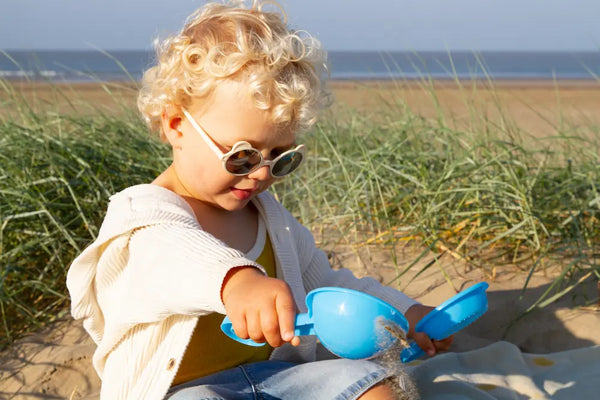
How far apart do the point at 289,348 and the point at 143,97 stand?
71 centimetres

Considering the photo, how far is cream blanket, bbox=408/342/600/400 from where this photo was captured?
→ 70.7 inches

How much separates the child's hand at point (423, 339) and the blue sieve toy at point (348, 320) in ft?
0.83

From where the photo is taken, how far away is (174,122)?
1.52 metres

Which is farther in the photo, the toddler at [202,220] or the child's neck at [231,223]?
the child's neck at [231,223]

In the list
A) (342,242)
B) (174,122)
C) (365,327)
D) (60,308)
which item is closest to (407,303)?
(365,327)

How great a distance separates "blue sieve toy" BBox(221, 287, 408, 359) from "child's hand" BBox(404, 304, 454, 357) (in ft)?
0.83

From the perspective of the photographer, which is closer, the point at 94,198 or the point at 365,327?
the point at 365,327

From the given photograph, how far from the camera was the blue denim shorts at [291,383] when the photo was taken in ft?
4.52

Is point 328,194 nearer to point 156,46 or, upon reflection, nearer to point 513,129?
point 513,129

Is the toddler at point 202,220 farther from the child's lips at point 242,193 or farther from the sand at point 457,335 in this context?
the sand at point 457,335

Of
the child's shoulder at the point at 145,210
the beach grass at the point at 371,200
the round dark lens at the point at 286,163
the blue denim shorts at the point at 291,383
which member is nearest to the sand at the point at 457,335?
the beach grass at the point at 371,200

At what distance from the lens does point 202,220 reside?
5.01 ft

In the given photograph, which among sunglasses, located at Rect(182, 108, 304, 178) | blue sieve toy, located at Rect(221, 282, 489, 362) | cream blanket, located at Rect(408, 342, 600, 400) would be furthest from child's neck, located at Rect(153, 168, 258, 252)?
cream blanket, located at Rect(408, 342, 600, 400)

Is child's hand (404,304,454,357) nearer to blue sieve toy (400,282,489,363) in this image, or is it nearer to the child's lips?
blue sieve toy (400,282,489,363)
